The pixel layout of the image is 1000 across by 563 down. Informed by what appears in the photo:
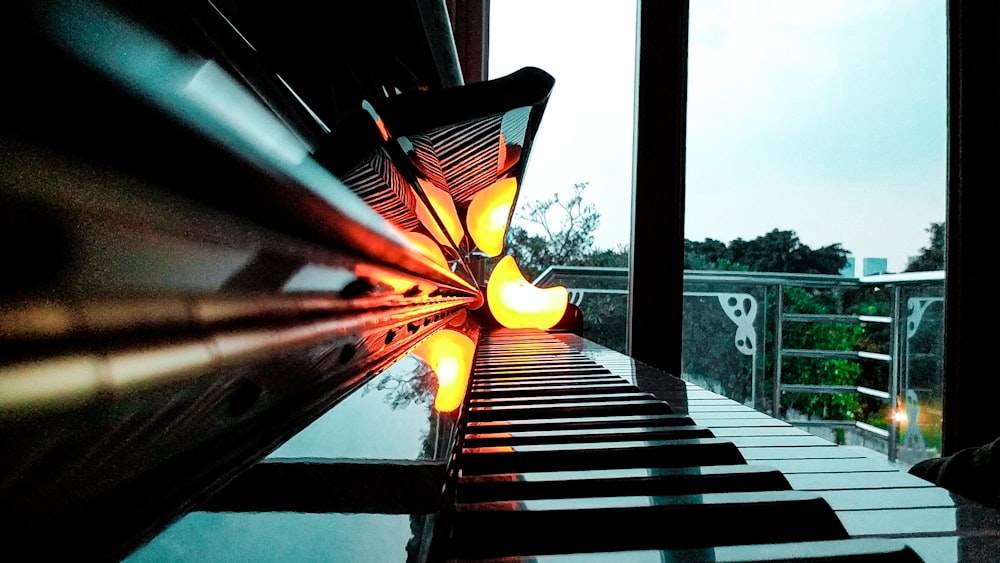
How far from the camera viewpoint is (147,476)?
199mm

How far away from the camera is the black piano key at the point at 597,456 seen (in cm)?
40

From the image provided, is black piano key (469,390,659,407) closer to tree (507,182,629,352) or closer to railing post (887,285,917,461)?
tree (507,182,629,352)

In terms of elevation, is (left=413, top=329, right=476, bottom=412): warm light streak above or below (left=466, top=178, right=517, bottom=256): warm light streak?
below

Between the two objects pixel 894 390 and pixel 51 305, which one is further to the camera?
pixel 894 390

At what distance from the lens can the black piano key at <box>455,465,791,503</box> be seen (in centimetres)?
35

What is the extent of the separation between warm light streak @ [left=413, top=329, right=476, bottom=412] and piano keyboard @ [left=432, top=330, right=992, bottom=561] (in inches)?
0.9

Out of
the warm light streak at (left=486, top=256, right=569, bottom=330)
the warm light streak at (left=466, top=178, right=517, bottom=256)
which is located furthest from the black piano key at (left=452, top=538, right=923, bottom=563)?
the warm light streak at (left=486, top=256, right=569, bottom=330)

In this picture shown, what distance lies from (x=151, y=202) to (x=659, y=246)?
212 cm

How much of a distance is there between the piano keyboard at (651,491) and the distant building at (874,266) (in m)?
2.11

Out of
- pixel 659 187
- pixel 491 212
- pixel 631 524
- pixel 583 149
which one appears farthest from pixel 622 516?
pixel 583 149

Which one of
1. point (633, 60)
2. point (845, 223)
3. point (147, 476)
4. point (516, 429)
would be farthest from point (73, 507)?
point (845, 223)

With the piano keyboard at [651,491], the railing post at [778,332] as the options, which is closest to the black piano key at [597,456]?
the piano keyboard at [651,491]

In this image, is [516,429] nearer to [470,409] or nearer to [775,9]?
[470,409]

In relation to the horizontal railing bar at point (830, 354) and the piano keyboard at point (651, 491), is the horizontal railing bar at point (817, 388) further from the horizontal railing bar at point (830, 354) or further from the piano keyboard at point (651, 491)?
the piano keyboard at point (651, 491)
